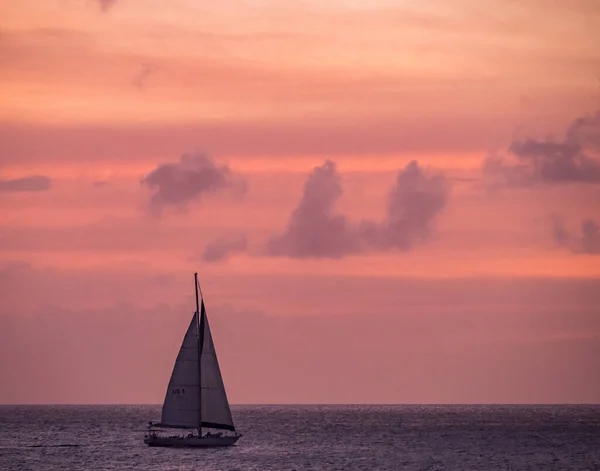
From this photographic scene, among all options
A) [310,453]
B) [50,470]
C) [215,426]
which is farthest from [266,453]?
[50,470]

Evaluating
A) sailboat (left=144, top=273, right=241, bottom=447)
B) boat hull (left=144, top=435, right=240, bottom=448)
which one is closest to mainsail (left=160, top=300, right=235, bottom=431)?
sailboat (left=144, top=273, right=241, bottom=447)

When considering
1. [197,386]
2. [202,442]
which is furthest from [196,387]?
[202,442]

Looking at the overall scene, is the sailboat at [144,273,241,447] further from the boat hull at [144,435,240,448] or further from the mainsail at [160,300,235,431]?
the boat hull at [144,435,240,448]

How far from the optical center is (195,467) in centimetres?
13000

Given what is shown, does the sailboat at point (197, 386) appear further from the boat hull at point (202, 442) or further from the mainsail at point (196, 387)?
the boat hull at point (202, 442)

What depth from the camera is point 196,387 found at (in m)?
135

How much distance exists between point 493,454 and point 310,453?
67.5 ft

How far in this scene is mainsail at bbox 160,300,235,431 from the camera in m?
134

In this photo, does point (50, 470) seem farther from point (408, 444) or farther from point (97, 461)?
point (408, 444)

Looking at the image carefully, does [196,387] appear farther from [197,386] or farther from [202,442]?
[202,442]

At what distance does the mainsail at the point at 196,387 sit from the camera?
134 m

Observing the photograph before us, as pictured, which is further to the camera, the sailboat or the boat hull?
the boat hull

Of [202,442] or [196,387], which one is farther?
[202,442]

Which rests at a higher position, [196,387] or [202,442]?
[196,387]
